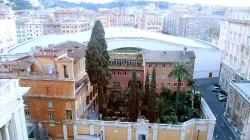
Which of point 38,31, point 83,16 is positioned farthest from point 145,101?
point 83,16

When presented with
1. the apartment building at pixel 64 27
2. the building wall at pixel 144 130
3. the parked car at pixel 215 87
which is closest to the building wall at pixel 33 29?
the apartment building at pixel 64 27

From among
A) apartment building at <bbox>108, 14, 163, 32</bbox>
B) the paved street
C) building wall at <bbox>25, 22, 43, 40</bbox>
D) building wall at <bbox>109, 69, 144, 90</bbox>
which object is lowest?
the paved street

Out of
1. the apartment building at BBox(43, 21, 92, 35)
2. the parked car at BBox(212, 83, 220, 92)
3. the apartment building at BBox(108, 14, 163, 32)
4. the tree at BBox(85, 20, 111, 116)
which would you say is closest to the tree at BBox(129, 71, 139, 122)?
the tree at BBox(85, 20, 111, 116)

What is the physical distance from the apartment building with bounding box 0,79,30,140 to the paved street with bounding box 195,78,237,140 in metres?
32.2

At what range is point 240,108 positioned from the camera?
133ft

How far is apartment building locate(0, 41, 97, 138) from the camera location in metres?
34.3

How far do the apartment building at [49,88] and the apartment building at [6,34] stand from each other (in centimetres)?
5818

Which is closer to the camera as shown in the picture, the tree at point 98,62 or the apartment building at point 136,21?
the tree at point 98,62

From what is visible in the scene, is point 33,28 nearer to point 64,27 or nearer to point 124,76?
point 64,27

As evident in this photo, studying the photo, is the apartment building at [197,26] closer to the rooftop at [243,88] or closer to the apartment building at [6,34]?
the rooftop at [243,88]

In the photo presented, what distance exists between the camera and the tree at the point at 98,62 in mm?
37719

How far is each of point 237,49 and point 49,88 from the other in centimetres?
4477

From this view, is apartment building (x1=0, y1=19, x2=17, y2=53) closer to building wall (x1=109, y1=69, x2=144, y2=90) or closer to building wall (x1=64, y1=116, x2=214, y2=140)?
building wall (x1=109, y1=69, x2=144, y2=90)

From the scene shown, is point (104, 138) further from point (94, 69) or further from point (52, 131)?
point (94, 69)
